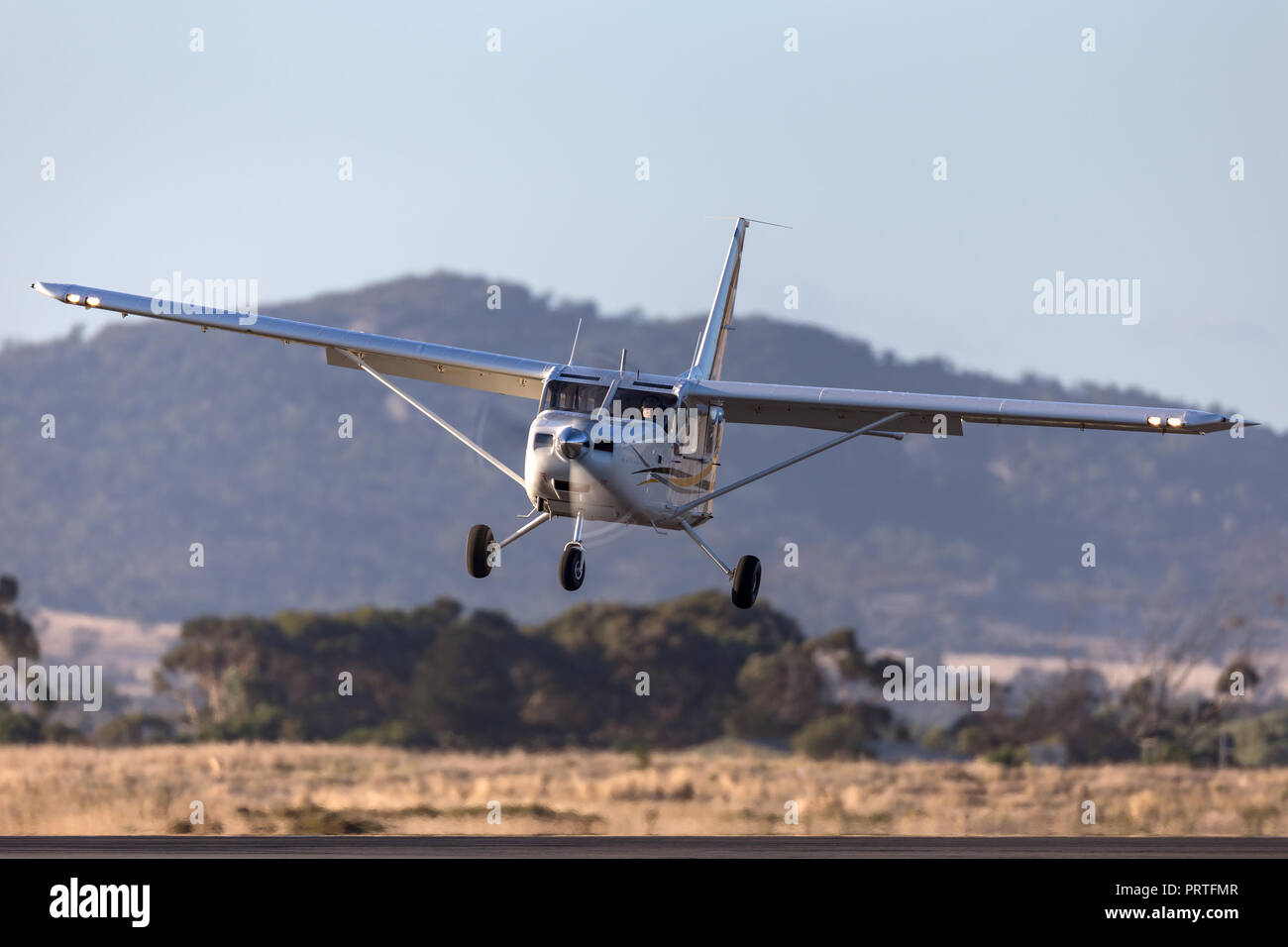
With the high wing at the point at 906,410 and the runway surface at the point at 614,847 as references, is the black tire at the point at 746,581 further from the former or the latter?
the runway surface at the point at 614,847

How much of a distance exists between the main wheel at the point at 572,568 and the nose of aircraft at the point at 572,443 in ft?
6.03

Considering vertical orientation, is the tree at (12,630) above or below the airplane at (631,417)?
below

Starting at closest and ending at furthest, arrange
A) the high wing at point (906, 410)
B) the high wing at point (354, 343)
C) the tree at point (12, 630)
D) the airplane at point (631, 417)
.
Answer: the airplane at point (631, 417)
the high wing at point (906, 410)
the high wing at point (354, 343)
the tree at point (12, 630)

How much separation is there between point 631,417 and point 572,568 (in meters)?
2.30

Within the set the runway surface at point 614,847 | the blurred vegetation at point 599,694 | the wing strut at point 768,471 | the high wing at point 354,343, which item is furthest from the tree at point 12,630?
the wing strut at point 768,471

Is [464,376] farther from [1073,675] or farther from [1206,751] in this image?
[1073,675]

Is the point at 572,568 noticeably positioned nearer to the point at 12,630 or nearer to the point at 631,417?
the point at 631,417

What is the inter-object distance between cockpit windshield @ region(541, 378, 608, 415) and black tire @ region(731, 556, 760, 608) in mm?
3532

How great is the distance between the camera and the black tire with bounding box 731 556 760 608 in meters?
26.6

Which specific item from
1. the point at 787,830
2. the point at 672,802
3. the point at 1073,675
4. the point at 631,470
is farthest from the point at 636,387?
the point at 1073,675

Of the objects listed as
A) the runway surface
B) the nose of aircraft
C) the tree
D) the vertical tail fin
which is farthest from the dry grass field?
the tree

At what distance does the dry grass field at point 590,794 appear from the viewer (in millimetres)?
40625

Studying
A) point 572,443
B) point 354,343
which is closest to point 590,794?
point 354,343

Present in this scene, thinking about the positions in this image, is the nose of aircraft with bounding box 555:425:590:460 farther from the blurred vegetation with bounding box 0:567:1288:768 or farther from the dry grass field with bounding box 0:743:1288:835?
the blurred vegetation with bounding box 0:567:1288:768
